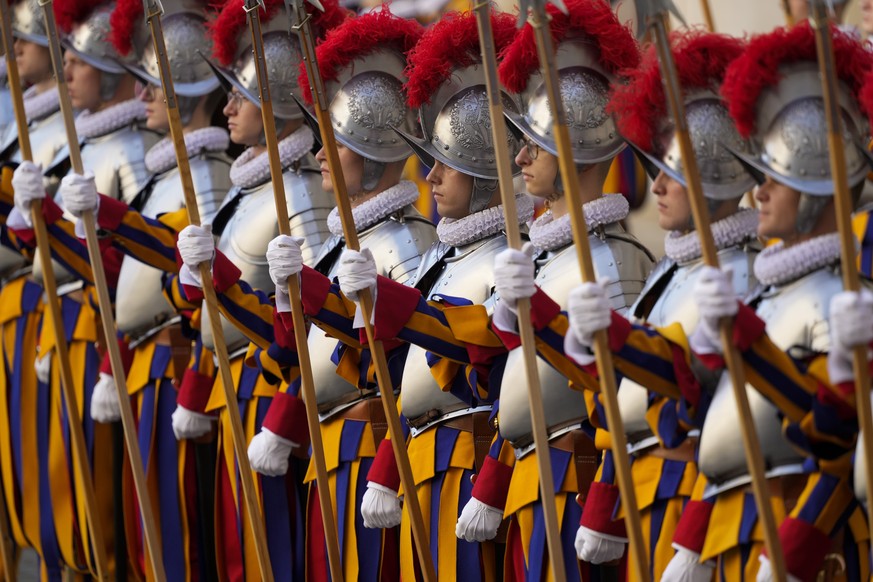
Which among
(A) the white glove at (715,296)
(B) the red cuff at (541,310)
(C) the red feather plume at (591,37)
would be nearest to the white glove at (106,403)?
(C) the red feather plume at (591,37)

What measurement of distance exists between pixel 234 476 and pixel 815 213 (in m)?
2.64

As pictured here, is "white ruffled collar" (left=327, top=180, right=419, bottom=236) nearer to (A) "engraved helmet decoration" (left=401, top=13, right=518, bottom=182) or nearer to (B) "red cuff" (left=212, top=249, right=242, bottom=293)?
(A) "engraved helmet decoration" (left=401, top=13, right=518, bottom=182)

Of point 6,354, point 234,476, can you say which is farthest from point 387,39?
point 6,354

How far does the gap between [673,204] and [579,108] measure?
59 cm

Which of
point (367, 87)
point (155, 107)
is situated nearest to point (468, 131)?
point (367, 87)

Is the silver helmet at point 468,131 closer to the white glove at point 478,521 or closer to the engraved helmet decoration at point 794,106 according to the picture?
the white glove at point 478,521

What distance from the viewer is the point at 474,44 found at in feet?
16.2

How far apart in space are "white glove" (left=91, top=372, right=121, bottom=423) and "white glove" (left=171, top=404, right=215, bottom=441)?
46cm

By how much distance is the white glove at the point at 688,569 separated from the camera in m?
3.93

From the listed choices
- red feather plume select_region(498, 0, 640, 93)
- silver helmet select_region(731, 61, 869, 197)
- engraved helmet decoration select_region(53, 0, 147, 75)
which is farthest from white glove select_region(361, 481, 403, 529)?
engraved helmet decoration select_region(53, 0, 147, 75)

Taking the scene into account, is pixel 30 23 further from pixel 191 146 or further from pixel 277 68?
pixel 277 68

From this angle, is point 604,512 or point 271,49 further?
point 271,49

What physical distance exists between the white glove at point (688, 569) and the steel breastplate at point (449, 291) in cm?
→ 108

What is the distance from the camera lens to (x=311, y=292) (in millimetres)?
4645
